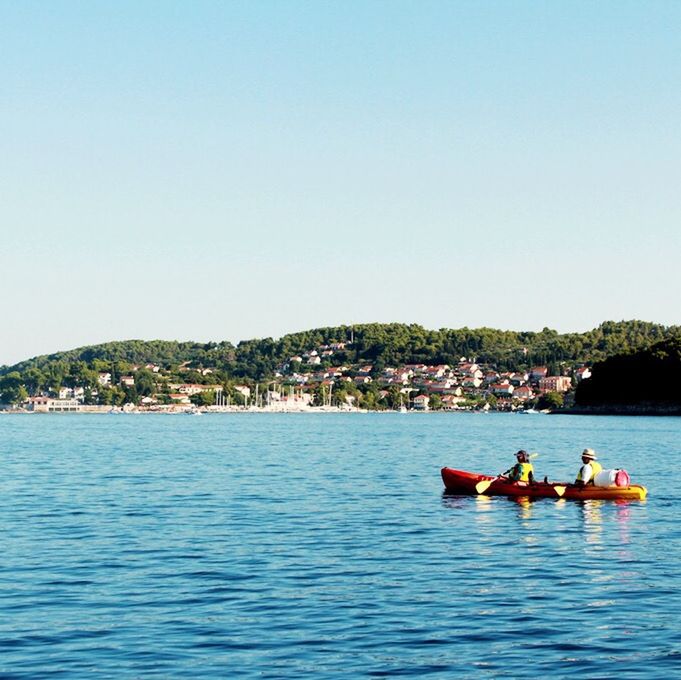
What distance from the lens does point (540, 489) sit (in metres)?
39.8

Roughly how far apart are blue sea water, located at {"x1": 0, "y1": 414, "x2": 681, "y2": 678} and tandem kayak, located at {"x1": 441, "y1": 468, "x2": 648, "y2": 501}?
0.55m

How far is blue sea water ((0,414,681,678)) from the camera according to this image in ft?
55.0

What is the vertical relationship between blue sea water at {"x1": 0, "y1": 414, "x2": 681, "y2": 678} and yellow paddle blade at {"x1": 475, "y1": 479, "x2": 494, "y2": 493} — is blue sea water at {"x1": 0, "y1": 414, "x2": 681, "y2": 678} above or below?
below

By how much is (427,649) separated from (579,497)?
23053 millimetres

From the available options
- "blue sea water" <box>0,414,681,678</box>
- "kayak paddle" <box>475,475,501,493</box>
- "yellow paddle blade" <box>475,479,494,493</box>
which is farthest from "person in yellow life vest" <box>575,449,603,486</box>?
"yellow paddle blade" <box>475,479,494,493</box>

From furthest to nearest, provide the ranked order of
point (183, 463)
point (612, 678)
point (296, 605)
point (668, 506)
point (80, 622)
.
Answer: point (183, 463)
point (668, 506)
point (296, 605)
point (80, 622)
point (612, 678)

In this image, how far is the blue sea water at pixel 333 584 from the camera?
16.8m

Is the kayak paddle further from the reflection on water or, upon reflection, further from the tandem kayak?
the reflection on water

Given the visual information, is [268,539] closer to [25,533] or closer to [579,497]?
[25,533]

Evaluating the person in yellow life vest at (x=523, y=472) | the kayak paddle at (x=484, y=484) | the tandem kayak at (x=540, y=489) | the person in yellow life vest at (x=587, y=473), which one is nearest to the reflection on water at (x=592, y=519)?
the tandem kayak at (x=540, y=489)

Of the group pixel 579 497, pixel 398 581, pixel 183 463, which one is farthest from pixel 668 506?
pixel 183 463

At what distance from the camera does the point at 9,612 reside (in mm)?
19844

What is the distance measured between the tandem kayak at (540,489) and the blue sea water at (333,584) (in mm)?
548

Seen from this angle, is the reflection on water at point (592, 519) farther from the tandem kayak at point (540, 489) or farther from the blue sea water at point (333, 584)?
the tandem kayak at point (540, 489)
